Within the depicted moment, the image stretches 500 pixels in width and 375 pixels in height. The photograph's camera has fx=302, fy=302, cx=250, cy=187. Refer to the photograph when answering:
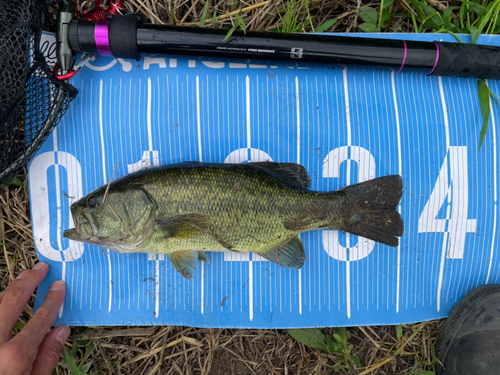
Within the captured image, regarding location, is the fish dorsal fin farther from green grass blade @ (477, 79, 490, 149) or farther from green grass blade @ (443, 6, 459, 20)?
green grass blade @ (443, 6, 459, 20)

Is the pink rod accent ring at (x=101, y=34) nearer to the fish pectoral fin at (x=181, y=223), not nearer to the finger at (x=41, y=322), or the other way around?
the fish pectoral fin at (x=181, y=223)

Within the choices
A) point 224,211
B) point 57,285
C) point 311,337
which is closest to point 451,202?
point 311,337

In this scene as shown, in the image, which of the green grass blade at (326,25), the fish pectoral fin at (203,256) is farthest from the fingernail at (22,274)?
the green grass blade at (326,25)

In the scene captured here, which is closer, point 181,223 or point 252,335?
point 181,223

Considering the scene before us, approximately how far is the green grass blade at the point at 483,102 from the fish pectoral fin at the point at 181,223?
2430 millimetres

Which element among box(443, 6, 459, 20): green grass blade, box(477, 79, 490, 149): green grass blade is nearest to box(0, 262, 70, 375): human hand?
box(477, 79, 490, 149): green grass blade

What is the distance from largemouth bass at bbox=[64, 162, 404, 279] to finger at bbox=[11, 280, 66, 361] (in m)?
0.68

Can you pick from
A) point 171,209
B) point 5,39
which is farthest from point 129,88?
point 171,209

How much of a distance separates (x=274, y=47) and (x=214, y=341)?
2.55 metres

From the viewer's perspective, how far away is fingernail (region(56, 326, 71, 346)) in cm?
254

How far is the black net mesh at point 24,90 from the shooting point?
231 cm

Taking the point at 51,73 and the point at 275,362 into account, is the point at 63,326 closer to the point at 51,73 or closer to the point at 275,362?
the point at 275,362

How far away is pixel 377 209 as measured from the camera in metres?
2.40

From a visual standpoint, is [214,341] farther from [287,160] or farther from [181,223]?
[287,160]
